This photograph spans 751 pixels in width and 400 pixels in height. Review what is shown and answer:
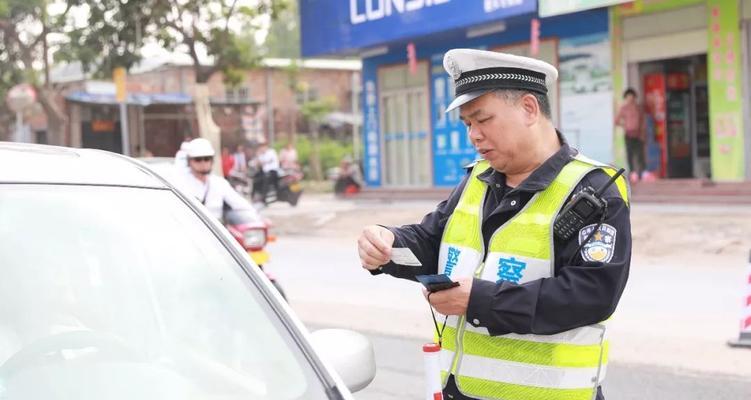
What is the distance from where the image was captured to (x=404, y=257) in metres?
2.63

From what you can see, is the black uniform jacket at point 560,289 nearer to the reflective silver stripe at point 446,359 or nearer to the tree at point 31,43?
the reflective silver stripe at point 446,359

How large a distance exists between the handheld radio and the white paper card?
0.38 metres

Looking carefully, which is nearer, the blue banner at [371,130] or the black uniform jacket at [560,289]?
the black uniform jacket at [560,289]

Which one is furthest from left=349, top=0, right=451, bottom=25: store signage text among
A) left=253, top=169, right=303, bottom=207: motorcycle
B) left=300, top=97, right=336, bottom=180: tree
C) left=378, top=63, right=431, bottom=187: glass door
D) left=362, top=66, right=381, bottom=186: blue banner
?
left=300, top=97, right=336, bottom=180: tree

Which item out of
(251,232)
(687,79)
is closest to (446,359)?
(251,232)

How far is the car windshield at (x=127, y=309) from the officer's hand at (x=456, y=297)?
14.7 inches

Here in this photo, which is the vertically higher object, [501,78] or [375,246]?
[501,78]

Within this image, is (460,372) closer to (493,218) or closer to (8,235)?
(493,218)

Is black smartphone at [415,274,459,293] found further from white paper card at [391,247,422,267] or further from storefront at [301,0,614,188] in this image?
storefront at [301,0,614,188]

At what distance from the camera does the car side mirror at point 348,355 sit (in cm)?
252

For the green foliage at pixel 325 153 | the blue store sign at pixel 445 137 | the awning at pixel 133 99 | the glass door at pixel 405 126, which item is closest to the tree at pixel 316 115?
the green foliage at pixel 325 153

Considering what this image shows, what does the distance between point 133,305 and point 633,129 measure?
1457 cm

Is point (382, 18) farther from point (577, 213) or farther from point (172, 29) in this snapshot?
point (577, 213)

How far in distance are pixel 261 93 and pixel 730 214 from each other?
37.6 metres
